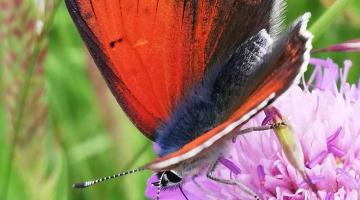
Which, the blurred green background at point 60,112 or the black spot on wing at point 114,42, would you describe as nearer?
the black spot on wing at point 114,42

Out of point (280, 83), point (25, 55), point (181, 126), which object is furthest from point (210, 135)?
point (25, 55)

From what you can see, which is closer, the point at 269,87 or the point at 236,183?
the point at 269,87

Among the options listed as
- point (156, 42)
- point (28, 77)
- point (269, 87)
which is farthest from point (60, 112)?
point (269, 87)

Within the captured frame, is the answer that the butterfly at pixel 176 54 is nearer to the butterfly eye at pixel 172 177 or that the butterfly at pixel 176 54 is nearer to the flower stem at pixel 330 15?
the butterfly eye at pixel 172 177

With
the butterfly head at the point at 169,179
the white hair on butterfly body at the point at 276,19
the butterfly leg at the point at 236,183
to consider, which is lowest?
the butterfly leg at the point at 236,183

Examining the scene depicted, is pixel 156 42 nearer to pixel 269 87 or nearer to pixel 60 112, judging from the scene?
pixel 269 87

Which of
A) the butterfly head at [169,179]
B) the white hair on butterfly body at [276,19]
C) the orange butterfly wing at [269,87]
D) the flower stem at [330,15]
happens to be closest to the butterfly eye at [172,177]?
the butterfly head at [169,179]

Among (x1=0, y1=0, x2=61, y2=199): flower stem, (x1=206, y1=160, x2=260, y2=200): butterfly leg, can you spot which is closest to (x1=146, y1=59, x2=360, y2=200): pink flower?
(x1=206, y1=160, x2=260, y2=200): butterfly leg
